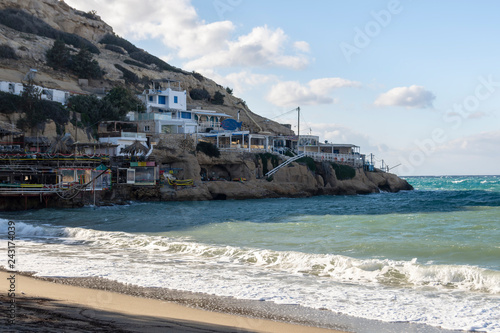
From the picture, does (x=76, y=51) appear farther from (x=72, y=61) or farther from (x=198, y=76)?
(x=198, y=76)

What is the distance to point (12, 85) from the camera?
50500mm

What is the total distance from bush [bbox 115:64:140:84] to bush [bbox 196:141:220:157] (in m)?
29.1

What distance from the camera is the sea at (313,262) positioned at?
10.0 m

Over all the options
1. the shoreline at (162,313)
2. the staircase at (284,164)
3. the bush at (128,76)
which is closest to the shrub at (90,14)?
the bush at (128,76)

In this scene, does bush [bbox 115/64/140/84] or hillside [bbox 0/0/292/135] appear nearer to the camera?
hillside [bbox 0/0/292/135]

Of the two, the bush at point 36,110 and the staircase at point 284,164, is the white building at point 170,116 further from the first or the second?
the staircase at point 284,164

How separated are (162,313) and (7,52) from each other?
66363mm

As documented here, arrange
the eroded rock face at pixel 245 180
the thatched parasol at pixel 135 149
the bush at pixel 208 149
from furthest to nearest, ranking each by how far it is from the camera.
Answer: the bush at pixel 208 149
the eroded rock face at pixel 245 180
the thatched parasol at pixel 135 149

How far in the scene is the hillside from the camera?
64.3 meters

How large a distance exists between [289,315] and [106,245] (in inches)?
452

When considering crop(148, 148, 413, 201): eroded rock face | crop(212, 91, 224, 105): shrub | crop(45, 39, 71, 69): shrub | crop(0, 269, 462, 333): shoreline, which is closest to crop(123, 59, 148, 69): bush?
crop(212, 91, 224, 105): shrub

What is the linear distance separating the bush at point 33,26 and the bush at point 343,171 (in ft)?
146

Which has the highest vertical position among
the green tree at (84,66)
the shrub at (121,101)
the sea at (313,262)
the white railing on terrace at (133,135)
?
the green tree at (84,66)

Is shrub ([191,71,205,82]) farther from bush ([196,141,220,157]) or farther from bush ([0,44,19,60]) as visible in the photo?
bush ([196,141,220,157])
